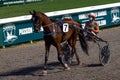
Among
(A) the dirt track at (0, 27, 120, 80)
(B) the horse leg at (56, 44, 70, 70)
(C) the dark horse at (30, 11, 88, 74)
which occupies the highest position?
(C) the dark horse at (30, 11, 88, 74)

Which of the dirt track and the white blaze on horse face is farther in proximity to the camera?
the white blaze on horse face

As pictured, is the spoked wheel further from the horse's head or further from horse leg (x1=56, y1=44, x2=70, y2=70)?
the horse's head

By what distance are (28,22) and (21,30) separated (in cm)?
54

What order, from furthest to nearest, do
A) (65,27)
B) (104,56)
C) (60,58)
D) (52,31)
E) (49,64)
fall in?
(49,64) < (104,56) < (65,27) < (60,58) < (52,31)

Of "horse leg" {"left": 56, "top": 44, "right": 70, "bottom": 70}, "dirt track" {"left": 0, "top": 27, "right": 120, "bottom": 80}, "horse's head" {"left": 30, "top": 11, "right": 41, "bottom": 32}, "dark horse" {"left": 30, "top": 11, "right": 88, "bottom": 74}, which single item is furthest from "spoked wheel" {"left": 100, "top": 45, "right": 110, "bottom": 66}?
"horse's head" {"left": 30, "top": 11, "right": 41, "bottom": 32}

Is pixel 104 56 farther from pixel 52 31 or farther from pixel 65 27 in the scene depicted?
pixel 52 31

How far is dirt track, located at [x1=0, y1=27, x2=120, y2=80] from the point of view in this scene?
475 inches

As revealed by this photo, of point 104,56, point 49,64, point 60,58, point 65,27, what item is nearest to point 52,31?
point 65,27

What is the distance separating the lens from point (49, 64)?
13.9m

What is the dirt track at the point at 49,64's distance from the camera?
12.1m

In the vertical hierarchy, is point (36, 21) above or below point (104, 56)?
above

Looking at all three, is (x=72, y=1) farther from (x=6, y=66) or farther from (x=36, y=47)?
(x=6, y=66)

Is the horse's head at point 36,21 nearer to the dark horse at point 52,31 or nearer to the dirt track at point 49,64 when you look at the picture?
the dark horse at point 52,31

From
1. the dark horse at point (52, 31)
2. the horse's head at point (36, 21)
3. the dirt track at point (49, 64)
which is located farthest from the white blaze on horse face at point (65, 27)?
the dirt track at point (49, 64)
